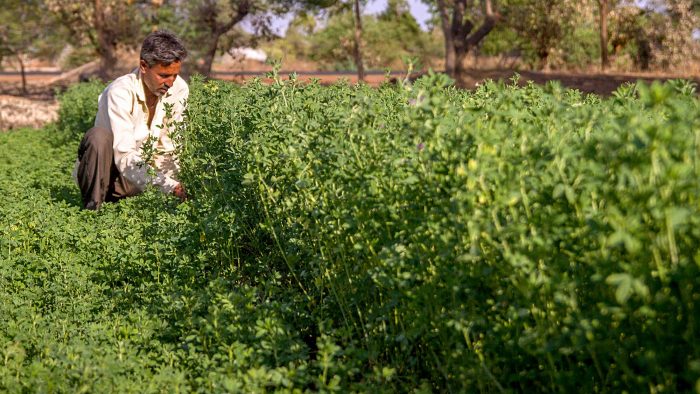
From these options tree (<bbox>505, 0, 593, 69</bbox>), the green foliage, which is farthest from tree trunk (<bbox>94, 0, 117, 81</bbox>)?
the green foliage

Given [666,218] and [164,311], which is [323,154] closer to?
[164,311]

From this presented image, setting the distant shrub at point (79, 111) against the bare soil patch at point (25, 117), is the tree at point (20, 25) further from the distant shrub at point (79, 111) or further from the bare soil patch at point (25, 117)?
the distant shrub at point (79, 111)

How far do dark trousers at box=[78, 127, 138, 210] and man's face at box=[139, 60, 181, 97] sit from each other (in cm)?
65

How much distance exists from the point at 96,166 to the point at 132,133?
0.39 meters

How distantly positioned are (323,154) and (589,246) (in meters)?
1.62

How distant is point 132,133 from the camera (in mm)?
7578

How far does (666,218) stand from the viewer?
2.61m

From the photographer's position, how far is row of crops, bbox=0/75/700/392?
2836 millimetres

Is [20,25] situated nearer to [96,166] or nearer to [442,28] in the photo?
[442,28]

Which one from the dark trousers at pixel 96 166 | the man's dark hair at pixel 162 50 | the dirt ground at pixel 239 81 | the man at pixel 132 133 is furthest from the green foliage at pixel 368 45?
the man's dark hair at pixel 162 50

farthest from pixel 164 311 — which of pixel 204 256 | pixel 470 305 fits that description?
pixel 470 305

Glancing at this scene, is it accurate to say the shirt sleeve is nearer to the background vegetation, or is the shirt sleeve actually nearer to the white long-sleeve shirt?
the white long-sleeve shirt

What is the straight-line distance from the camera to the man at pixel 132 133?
23.6ft

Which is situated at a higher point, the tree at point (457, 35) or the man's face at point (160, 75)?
the tree at point (457, 35)
